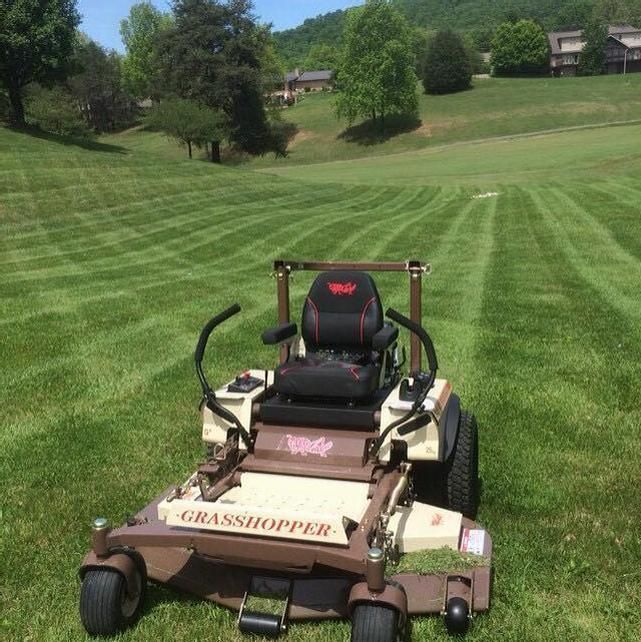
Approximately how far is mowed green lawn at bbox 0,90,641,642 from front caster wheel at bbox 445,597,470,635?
153 millimetres

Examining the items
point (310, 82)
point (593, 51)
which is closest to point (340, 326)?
point (593, 51)

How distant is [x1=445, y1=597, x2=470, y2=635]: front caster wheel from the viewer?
349 cm

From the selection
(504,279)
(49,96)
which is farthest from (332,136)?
(504,279)

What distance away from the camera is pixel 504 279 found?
13570 millimetres

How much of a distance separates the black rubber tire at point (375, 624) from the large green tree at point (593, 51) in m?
118

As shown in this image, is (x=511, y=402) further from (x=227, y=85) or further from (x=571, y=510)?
(x=227, y=85)

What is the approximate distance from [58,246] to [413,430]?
57.1 ft

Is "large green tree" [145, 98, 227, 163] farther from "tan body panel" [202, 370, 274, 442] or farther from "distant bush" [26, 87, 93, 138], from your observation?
"tan body panel" [202, 370, 274, 442]

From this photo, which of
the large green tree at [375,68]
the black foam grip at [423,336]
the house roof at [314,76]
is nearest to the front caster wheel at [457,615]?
the black foam grip at [423,336]

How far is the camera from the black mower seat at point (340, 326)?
5.02 meters

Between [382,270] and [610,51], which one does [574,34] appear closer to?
[610,51]

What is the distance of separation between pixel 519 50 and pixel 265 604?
11660cm

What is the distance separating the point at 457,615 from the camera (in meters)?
3.49

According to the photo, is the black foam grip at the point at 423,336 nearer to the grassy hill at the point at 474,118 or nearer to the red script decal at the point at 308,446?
the red script decal at the point at 308,446
